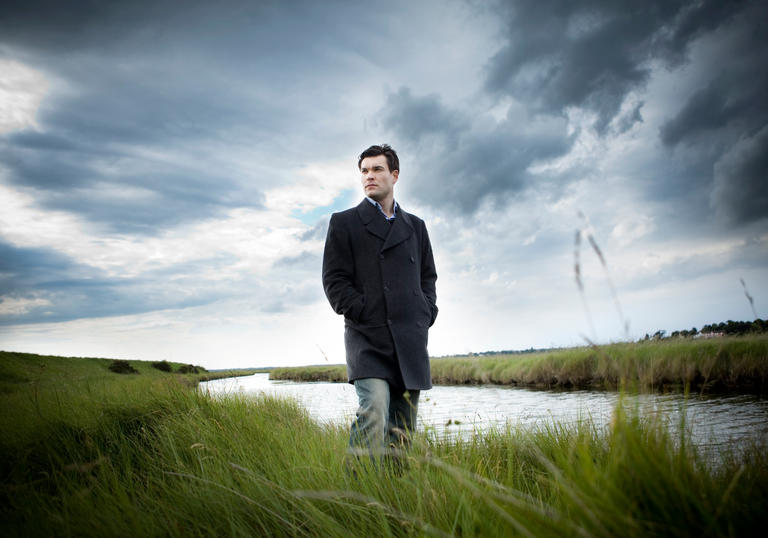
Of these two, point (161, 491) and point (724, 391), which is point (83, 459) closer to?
point (161, 491)

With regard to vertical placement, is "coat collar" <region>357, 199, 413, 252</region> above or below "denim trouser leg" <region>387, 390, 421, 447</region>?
above

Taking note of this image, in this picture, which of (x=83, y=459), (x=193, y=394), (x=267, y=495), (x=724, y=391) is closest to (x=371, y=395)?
(x=267, y=495)

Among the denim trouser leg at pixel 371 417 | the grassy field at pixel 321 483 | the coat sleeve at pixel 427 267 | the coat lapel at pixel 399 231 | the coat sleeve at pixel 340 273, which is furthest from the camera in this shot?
the coat sleeve at pixel 427 267

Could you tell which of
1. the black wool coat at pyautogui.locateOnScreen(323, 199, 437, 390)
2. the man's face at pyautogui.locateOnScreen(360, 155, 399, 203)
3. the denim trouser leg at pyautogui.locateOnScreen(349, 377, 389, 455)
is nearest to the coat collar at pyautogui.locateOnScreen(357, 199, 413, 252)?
the black wool coat at pyautogui.locateOnScreen(323, 199, 437, 390)

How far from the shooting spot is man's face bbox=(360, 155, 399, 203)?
3791mm

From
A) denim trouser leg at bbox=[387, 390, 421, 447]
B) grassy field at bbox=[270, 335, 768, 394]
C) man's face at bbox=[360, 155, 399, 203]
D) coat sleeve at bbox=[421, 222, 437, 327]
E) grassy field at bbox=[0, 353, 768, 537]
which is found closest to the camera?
grassy field at bbox=[0, 353, 768, 537]

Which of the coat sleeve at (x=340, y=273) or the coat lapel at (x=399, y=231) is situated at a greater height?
the coat lapel at (x=399, y=231)

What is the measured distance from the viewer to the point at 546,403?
10.5 metres

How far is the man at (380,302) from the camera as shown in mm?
3281

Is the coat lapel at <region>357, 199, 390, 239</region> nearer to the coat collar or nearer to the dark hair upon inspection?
the coat collar

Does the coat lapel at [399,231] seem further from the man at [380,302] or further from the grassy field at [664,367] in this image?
the grassy field at [664,367]

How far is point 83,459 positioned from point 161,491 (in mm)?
1817

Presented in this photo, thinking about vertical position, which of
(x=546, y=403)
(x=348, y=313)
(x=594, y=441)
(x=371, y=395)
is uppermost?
(x=348, y=313)

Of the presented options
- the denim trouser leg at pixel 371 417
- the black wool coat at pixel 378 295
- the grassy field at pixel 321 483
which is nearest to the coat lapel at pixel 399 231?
the black wool coat at pixel 378 295
